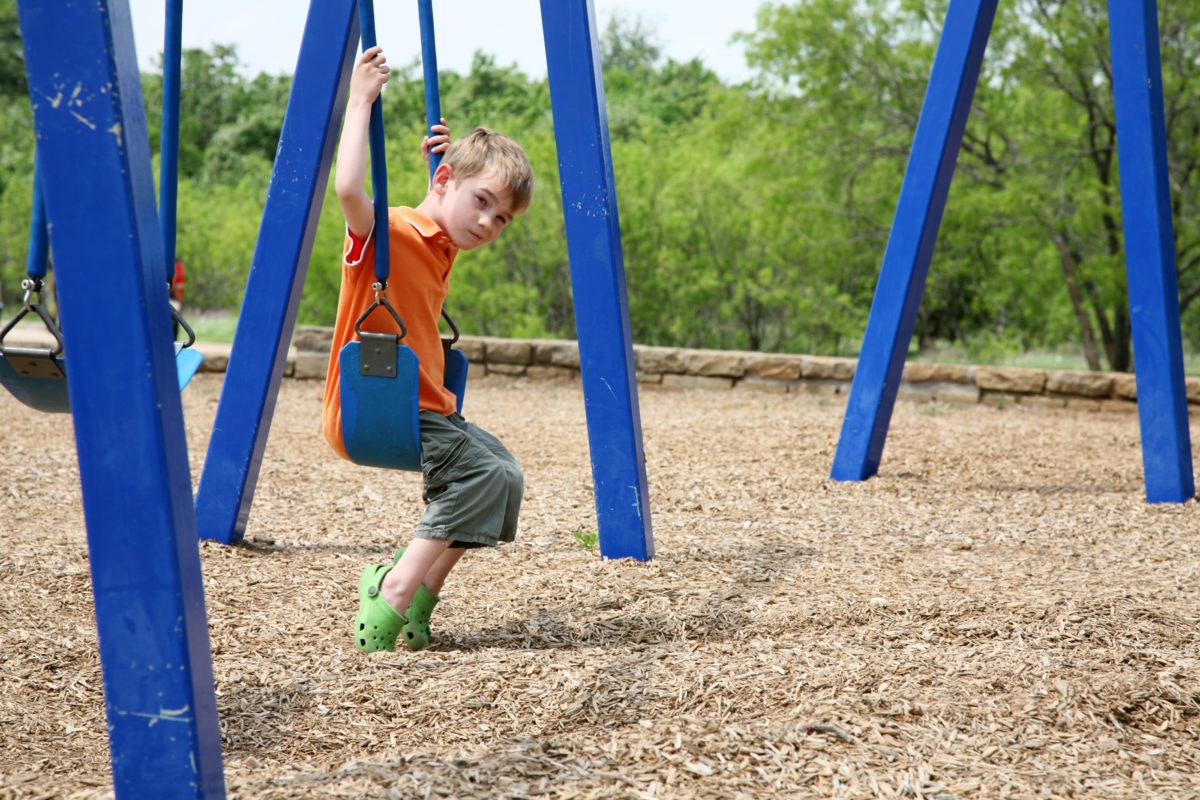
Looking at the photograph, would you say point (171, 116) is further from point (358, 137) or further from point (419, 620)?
point (419, 620)

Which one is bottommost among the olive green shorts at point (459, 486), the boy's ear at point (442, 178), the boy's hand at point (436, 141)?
the olive green shorts at point (459, 486)

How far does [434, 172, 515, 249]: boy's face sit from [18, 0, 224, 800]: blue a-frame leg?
3.68 ft

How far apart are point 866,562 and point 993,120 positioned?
8.77 metres

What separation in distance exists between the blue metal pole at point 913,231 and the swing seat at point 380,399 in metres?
2.93

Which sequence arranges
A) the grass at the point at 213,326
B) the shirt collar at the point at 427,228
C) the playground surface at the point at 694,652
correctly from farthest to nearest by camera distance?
the grass at the point at 213,326
the shirt collar at the point at 427,228
the playground surface at the point at 694,652

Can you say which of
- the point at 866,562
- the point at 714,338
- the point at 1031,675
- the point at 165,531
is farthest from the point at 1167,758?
the point at 714,338

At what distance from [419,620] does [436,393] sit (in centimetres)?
56

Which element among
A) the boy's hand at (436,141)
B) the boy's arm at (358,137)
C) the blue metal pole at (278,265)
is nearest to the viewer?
the boy's arm at (358,137)

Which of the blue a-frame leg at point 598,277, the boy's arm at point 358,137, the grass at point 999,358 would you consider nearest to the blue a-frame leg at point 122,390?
the boy's arm at point 358,137

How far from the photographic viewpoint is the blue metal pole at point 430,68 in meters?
2.67

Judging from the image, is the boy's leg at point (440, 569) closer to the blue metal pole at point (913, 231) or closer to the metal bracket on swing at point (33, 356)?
the metal bracket on swing at point (33, 356)

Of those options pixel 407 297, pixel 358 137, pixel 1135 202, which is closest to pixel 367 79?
pixel 358 137

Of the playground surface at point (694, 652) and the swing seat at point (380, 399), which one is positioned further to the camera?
the swing seat at point (380, 399)

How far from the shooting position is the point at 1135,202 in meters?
4.67
